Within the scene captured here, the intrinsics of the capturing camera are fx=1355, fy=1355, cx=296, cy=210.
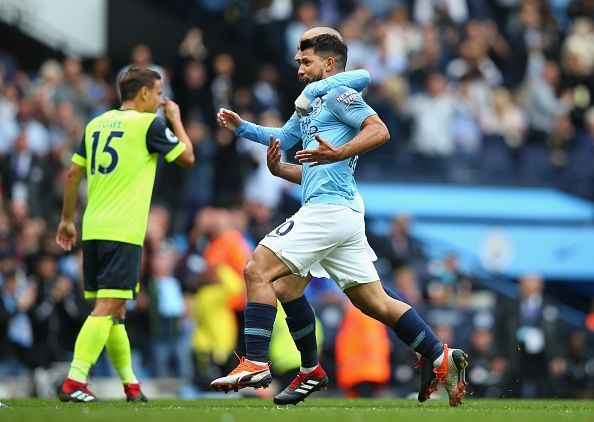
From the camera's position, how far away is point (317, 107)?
9219mm

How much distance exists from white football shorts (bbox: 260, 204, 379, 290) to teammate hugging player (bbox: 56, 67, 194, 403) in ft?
3.93

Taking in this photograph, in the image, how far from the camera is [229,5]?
72.2ft

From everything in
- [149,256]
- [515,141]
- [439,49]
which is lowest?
[149,256]

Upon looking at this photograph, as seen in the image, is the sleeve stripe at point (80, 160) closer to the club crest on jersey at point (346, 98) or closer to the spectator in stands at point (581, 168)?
the club crest on jersey at point (346, 98)

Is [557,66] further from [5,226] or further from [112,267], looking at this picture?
[112,267]

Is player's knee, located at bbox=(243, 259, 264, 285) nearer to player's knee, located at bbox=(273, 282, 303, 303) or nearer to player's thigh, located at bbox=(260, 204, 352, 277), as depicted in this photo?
player's thigh, located at bbox=(260, 204, 352, 277)

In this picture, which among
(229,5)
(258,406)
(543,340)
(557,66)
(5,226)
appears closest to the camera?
(258,406)

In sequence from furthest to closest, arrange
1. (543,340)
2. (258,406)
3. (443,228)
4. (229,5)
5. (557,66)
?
(557,66) < (229,5) < (443,228) < (543,340) < (258,406)

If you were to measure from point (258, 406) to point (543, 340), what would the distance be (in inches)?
320

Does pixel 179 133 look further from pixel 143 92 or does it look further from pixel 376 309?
pixel 376 309

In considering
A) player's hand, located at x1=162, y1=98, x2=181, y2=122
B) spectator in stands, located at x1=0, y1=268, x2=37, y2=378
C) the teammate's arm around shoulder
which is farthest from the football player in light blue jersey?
spectator in stands, located at x1=0, y1=268, x2=37, y2=378

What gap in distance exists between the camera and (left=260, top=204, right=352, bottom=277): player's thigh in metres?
8.93

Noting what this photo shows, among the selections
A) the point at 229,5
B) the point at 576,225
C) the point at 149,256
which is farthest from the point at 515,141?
the point at 149,256

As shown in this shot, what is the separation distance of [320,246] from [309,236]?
107 millimetres
